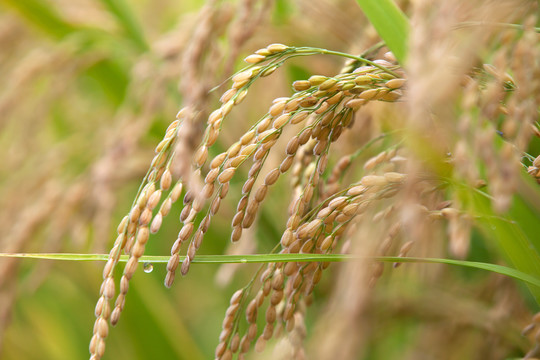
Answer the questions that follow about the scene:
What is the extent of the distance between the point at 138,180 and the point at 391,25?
39.0 inches

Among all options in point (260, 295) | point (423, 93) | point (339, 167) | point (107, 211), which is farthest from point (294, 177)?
point (107, 211)

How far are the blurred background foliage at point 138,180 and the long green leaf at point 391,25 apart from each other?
Answer: 0.70 feet

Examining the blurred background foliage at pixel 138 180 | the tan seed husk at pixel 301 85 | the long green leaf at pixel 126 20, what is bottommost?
the blurred background foliage at pixel 138 180

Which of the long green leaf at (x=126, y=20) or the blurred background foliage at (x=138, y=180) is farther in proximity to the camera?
the long green leaf at (x=126, y=20)

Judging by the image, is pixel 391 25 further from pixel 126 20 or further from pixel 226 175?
pixel 126 20

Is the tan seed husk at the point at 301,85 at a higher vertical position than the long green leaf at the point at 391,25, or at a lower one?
higher

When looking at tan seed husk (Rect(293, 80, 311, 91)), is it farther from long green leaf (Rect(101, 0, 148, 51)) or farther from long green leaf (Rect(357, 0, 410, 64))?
long green leaf (Rect(101, 0, 148, 51))

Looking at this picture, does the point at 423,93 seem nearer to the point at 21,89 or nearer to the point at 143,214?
the point at 143,214

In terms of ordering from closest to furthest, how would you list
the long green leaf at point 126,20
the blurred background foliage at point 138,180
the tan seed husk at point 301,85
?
the tan seed husk at point 301,85, the blurred background foliage at point 138,180, the long green leaf at point 126,20

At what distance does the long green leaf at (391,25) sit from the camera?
24.6 inches

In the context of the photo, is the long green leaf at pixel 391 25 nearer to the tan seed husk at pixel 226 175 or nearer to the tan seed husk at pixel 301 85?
the tan seed husk at pixel 301 85

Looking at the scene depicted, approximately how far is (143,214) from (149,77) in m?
0.70

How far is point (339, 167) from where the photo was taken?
0.75 meters

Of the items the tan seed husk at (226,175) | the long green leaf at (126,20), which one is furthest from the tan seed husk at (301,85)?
the long green leaf at (126,20)
